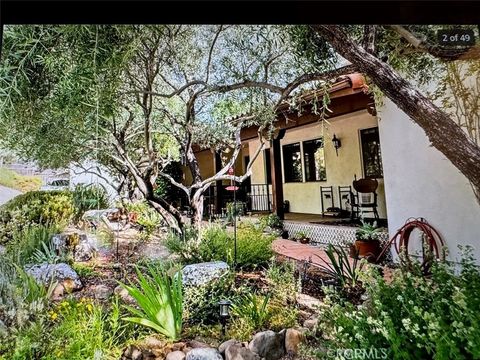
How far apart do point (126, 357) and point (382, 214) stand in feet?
7.12

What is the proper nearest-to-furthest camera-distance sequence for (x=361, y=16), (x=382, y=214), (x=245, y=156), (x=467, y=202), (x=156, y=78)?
(x=361, y=16) → (x=467, y=202) → (x=156, y=78) → (x=382, y=214) → (x=245, y=156)

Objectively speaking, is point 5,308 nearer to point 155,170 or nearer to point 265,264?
point 155,170

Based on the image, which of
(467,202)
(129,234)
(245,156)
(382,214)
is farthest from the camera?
(245,156)

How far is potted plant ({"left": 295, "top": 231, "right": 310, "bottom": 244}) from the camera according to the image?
8.45 ft

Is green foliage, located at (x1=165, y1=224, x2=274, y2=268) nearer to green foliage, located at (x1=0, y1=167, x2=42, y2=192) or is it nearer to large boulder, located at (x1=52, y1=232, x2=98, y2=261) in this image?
large boulder, located at (x1=52, y1=232, x2=98, y2=261)

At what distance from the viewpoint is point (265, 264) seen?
83.8 inches

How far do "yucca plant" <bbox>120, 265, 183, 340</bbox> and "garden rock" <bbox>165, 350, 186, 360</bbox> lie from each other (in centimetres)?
7

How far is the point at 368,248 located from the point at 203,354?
1387 millimetres

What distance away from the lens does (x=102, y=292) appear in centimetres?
174

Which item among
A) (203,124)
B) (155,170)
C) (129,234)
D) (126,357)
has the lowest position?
(126,357)

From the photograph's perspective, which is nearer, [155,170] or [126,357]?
[126,357]

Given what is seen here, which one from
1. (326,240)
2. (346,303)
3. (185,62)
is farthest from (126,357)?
(185,62)

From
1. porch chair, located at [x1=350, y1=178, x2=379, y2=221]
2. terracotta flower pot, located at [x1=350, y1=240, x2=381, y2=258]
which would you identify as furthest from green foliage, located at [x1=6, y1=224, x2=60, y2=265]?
porch chair, located at [x1=350, y1=178, x2=379, y2=221]

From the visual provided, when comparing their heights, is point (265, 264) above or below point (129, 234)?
below
